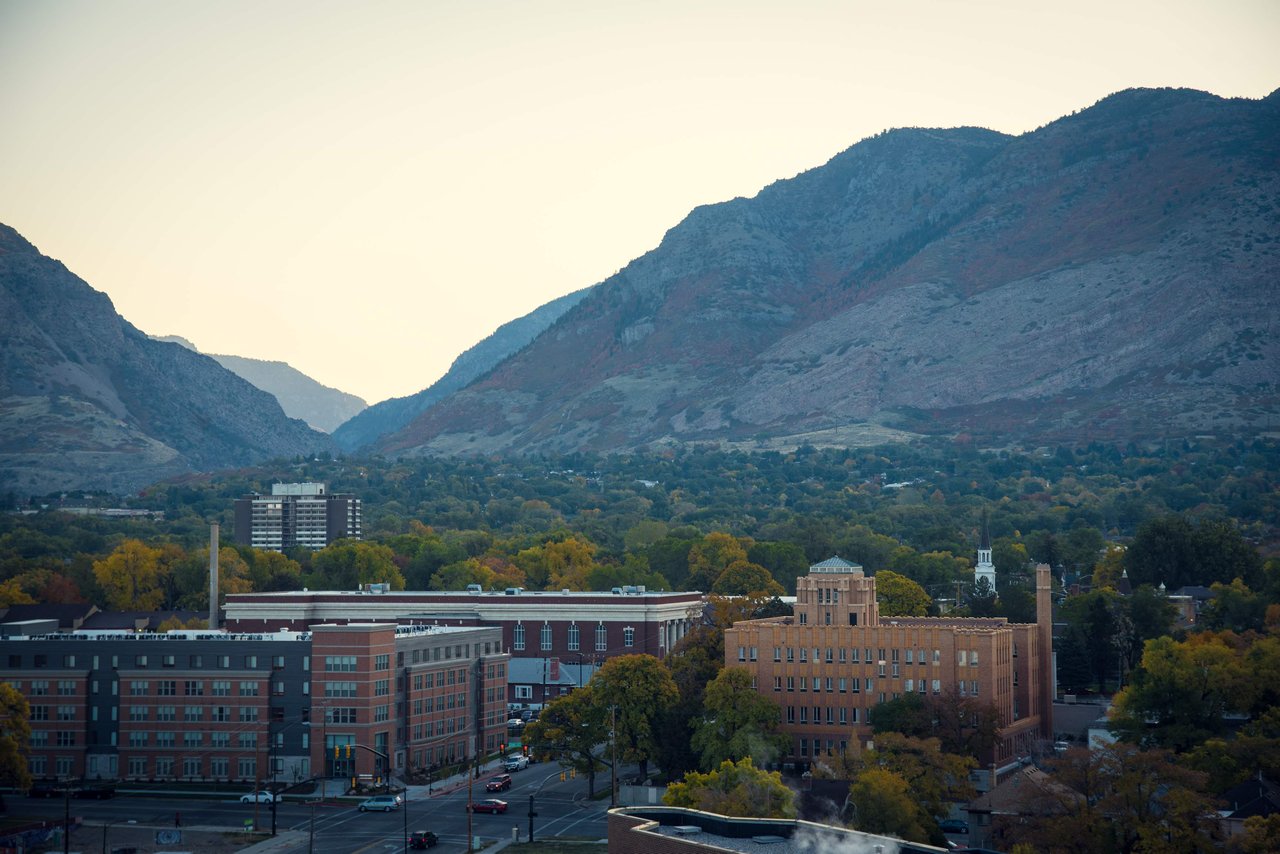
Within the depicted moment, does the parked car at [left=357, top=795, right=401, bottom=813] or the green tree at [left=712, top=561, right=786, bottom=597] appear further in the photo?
the green tree at [left=712, top=561, right=786, bottom=597]

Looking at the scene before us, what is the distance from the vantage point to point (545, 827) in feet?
359

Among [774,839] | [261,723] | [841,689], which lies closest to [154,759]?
[261,723]

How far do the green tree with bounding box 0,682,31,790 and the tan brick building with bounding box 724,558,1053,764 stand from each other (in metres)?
45.7

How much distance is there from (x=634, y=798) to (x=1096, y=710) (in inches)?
1689

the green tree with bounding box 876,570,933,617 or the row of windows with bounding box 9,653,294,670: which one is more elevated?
the green tree with bounding box 876,570,933,617

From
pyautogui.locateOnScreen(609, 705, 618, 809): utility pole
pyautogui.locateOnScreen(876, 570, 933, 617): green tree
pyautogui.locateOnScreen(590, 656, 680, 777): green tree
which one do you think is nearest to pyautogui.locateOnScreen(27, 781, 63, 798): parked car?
pyautogui.locateOnScreen(590, 656, 680, 777): green tree

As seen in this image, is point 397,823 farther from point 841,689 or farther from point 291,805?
point 841,689

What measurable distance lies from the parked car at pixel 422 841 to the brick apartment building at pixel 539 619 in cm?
5734

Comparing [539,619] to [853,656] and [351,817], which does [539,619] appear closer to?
[853,656]

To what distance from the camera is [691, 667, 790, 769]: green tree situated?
118 meters

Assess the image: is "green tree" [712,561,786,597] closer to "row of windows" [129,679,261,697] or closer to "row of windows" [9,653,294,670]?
"row of windows" [9,653,294,670]

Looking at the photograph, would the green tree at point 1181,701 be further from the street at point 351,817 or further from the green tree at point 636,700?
the street at point 351,817

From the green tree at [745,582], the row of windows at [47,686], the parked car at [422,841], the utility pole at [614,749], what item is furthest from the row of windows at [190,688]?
the green tree at [745,582]

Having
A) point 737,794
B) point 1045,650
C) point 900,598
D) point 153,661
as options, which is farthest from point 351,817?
point 900,598
